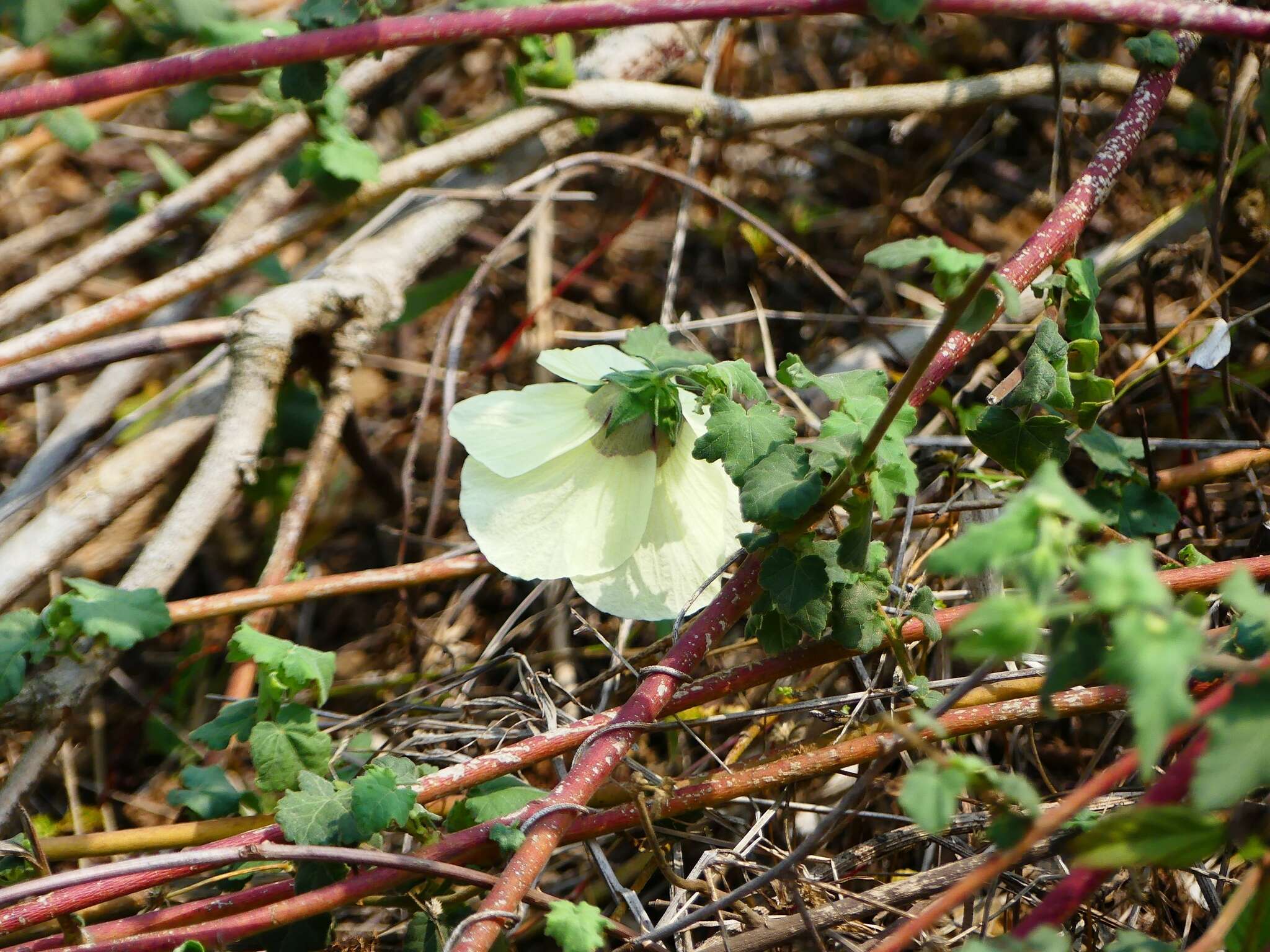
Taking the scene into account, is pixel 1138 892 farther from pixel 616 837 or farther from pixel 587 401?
pixel 587 401

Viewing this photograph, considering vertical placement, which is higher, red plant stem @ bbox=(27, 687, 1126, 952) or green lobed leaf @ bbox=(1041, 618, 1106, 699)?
green lobed leaf @ bbox=(1041, 618, 1106, 699)

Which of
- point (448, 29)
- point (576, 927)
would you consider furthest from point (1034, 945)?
point (448, 29)

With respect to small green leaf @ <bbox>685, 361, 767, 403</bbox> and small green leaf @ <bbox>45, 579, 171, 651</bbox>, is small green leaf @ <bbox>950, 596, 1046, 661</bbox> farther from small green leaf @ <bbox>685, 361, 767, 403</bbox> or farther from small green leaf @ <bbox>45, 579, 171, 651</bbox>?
small green leaf @ <bbox>45, 579, 171, 651</bbox>

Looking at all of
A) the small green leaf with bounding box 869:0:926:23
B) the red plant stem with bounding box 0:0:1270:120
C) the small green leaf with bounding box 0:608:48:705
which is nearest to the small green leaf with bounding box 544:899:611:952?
the small green leaf with bounding box 0:608:48:705

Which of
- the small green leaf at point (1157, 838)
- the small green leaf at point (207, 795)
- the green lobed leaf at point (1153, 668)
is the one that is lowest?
the small green leaf at point (207, 795)

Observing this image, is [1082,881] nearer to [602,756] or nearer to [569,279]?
[602,756]

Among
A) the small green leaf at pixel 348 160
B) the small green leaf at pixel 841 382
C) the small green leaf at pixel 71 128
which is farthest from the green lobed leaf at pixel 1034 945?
the small green leaf at pixel 71 128

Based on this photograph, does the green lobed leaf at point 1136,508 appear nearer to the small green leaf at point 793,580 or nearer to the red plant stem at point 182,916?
the small green leaf at point 793,580
